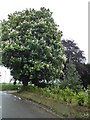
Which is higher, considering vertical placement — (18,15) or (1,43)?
(18,15)

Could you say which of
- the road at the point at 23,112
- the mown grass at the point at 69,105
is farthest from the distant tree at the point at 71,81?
the road at the point at 23,112

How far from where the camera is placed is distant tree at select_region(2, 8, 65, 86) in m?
39.9

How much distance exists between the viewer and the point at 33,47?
3994 centimetres

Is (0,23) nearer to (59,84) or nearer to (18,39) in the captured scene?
(18,39)

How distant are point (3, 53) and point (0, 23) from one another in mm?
5394

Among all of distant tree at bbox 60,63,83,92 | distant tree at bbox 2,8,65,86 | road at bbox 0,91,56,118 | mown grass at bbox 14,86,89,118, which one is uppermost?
distant tree at bbox 2,8,65,86

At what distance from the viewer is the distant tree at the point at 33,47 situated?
39.9m

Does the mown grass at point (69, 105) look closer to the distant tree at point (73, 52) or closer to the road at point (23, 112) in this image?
the road at point (23, 112)

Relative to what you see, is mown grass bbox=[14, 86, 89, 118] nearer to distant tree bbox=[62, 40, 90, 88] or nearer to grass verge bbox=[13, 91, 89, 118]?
grass verge bbox=[13, 91, 89, 118]

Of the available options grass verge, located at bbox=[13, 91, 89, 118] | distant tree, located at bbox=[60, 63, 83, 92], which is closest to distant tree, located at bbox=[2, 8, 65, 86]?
distant tree, located at bbox=[60, 63, 83, 92]

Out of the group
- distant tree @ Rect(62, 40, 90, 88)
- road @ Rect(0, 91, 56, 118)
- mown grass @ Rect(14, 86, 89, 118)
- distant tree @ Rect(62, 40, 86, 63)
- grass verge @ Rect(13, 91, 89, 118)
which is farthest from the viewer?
distant tree @ Rect(62, 40, 86, 63)

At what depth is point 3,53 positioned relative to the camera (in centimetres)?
4244

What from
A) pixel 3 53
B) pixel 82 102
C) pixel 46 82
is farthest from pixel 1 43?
pixel 82 102

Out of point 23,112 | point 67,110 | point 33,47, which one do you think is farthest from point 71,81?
point 67,110
